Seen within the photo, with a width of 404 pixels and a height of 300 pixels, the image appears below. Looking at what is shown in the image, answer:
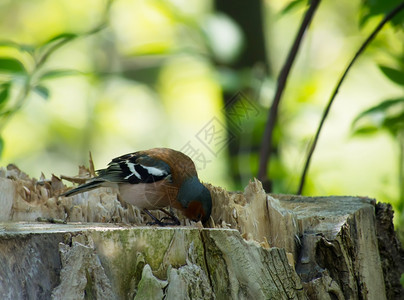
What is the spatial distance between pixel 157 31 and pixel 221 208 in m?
9.37

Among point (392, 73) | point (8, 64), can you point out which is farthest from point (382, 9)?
point (8, 64)

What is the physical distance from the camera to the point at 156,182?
15.7ft

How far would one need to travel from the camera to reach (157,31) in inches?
495

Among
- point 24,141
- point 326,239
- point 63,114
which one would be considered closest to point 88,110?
point 63,114

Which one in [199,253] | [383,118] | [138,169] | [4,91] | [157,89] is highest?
[157,89]

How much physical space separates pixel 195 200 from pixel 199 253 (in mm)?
1128

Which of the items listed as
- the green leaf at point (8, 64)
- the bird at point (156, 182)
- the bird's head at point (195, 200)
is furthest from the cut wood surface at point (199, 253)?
the green leaf at point (8, 64)

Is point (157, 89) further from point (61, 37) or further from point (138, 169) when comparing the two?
point (61, 37)

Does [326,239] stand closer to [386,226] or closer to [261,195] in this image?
[261,195]

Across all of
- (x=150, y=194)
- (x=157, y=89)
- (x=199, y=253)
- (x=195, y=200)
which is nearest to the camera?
(x=199, y=253)

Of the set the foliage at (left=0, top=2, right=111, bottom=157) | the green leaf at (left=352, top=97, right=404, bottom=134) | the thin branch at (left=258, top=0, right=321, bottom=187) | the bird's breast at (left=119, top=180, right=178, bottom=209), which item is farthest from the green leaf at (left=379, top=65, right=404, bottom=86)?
the foliage at (left=0, top=2, right=111, bottom=157)

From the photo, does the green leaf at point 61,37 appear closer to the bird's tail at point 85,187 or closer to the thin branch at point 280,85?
the bird's tail at point 85,187

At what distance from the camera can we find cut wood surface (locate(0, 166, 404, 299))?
105 inches

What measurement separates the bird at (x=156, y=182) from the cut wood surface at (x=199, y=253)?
262mm
